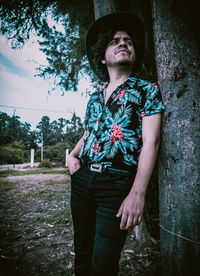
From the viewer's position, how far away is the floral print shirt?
3.82 feet

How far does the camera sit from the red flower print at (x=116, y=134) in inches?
47.8

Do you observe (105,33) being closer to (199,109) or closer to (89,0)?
(199,109)

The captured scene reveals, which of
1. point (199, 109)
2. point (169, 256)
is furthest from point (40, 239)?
point (199, 109)

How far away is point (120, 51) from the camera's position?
1503 mm

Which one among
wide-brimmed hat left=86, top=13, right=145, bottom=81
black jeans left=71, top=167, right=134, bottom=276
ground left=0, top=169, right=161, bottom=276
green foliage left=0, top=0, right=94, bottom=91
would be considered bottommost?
ground left=0, top=169, right=161, bottom=276

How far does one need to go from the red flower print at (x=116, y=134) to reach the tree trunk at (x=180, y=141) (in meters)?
0.37

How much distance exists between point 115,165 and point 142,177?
0.27 metres

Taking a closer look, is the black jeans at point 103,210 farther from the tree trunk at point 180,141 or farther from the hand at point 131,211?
the tree trunk at point 180,141

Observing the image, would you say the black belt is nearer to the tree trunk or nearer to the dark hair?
the tree trunk

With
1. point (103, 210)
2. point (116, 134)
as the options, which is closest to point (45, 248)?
point (103, 210)

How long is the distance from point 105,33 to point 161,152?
1.60m

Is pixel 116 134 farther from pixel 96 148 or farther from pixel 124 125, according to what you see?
pixel 96 148

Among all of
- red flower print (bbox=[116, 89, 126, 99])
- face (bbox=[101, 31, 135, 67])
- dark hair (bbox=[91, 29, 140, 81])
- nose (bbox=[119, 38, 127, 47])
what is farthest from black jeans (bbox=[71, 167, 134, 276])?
dark hair (bbox=[91, 29, 140, 81])

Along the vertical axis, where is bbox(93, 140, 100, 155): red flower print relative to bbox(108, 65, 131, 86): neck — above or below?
below
